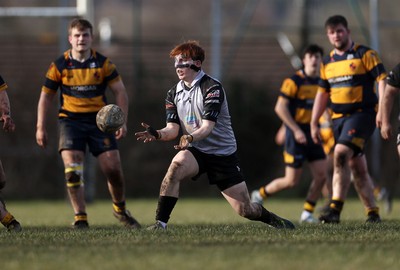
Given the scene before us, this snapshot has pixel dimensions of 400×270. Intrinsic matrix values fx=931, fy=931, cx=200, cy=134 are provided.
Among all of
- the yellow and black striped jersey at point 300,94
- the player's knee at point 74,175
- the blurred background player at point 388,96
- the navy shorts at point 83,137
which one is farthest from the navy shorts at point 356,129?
the player's knee at point 74,175

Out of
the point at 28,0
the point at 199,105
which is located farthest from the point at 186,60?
the point at 28,0

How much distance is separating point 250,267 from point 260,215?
8.91 feet

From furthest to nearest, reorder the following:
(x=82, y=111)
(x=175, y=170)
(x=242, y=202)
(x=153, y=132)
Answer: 1. (x=82, y=111)
2. (x=242, y=202)
3. (x=175, y=170)
4. (x=153, y=132)

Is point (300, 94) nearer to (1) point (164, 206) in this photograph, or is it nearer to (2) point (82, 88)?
(2) point (82, 88)

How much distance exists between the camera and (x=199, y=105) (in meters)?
8.32

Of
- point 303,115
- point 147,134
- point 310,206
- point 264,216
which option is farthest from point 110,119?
point 303,115

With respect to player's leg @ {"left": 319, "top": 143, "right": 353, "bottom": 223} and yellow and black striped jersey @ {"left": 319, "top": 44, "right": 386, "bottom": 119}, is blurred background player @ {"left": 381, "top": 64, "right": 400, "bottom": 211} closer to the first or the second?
player's leg @ {"left": 319, "top": 143, "right": 353, "bottom": 223}

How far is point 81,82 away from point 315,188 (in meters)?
3.49

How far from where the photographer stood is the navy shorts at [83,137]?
10008mm

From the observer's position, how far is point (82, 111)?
10062 millimetres

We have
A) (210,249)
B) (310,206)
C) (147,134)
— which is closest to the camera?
(210,249)

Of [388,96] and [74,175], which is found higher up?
[388,96]

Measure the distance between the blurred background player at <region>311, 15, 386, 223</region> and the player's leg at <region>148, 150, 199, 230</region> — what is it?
2.46 metres

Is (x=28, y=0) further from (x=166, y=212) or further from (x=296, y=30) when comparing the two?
(x=166, y=212)
